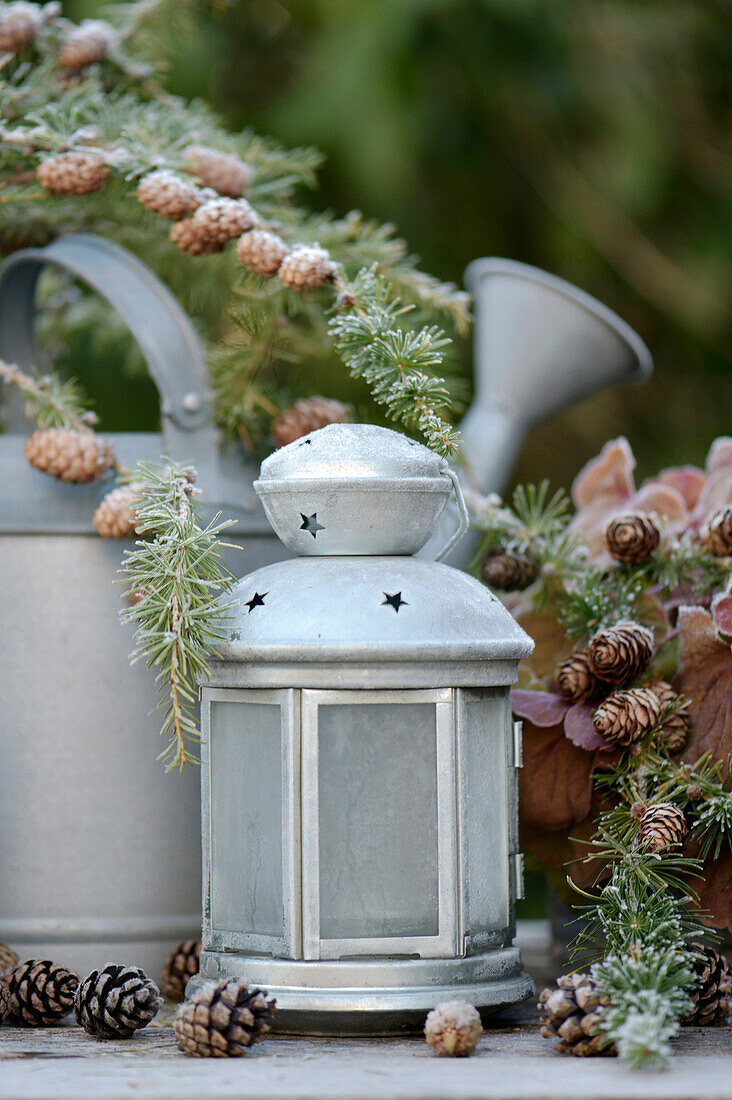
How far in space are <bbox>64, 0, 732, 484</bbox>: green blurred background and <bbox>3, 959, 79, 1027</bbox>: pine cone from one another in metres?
1.40

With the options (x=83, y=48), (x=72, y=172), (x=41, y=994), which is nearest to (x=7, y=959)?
(x=41, y=994)

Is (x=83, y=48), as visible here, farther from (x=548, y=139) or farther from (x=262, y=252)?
(x=548, y=139)

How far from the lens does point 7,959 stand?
36.1 inches

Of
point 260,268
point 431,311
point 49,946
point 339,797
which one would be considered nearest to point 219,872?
point 339,797

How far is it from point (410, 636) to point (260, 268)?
33 cm

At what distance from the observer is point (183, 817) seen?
97cm

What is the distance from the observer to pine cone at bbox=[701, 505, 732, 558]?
96cm

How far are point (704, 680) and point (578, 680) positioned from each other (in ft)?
0.30

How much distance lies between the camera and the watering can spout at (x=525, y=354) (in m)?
1.12

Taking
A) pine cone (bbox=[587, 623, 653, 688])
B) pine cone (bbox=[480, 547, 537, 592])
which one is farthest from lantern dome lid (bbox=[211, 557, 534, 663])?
pine cone (bbox=[480, 547, 537, 592])

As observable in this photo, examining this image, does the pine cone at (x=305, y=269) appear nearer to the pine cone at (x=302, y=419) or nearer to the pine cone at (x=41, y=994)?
the pine cone at (x=302, y=419)

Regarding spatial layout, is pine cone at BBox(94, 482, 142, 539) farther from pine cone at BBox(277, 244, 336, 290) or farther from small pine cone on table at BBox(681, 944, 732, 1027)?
small pine cone on table at BBox(681, 944, 732, 1027)

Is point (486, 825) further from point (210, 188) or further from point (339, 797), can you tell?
point (210, 188)

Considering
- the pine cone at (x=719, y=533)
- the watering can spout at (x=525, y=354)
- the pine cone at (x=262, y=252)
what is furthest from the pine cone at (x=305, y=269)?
the pine cone at (x=719, y=533)
